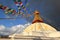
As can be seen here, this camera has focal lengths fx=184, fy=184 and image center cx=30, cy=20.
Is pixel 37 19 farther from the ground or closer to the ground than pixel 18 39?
farther from the ground

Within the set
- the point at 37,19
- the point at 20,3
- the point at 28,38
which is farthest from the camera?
the point at 20,3

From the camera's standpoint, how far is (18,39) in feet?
23.3

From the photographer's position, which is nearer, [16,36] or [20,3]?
[16,36]

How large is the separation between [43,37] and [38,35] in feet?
0.73

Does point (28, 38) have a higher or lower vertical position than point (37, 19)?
lower

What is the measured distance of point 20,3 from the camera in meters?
17.2

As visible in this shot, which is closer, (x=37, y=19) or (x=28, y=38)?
(x=28, y=38)

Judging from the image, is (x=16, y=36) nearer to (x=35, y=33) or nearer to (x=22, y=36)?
(x=22, y=36)

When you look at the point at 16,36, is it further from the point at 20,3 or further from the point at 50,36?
the point at 20,3

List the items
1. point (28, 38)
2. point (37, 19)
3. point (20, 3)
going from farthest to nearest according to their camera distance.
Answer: point (20, 3)
point (37, 19)
point (28, 38)

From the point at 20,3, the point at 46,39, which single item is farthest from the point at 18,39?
the point at 20,3

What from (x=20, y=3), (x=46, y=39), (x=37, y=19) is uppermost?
(x=20, y=3)

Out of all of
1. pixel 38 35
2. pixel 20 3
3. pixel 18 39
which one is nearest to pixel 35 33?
pixel 38 35

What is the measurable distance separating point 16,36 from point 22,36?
0.23m
